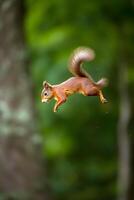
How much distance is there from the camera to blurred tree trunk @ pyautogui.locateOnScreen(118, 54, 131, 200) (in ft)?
15.9

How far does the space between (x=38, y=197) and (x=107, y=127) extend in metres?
1.75

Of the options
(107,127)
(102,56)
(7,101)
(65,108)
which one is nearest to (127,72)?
(102,56)

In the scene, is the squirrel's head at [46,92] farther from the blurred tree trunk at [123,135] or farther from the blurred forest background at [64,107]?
the blurred tree trunk at [123,135]

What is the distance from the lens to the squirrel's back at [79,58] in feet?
2.98

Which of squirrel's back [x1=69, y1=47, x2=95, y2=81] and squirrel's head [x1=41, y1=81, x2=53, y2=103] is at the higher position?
squirrel's back [x1=69, y1=47, x2=95, y2=81]

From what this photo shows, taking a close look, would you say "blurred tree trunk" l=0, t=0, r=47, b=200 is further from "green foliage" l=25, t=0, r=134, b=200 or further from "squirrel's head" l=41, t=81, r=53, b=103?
"squirrel's head" l=41, t=81, r=53, b=103

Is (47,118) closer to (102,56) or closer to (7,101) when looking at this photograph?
(102,56)

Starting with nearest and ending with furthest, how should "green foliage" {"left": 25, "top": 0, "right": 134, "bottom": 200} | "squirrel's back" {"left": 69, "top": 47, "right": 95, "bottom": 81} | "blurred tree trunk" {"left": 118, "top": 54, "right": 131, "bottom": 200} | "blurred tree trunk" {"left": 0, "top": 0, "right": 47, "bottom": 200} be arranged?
"squirrel's back" {"left": 69, "top": 47, "right": 95, "bottom": 81}
"blurred tree trunk" {"left": 0, "top": 0, "right": 47, "bottom": 200}
"green foliage" {"left": 25, "top": 0, "right": 134, "bottom": 200}
"blurred tree trunk" {"left": 118, "top": 54, "right": 131, "bottom": 200}

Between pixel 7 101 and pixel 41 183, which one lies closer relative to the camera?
pixel 7 101

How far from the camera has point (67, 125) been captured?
17.0 feet

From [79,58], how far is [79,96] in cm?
396

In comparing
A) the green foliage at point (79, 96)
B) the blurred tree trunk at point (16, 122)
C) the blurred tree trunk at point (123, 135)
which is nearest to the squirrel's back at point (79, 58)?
the blurred tree trunk at point (16, 122)

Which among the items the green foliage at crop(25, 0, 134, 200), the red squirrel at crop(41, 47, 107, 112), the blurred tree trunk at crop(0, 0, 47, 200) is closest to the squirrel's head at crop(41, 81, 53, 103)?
the red squirrel at crop(41, 47, 107, 112)

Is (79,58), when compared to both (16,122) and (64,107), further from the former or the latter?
(64,107)
